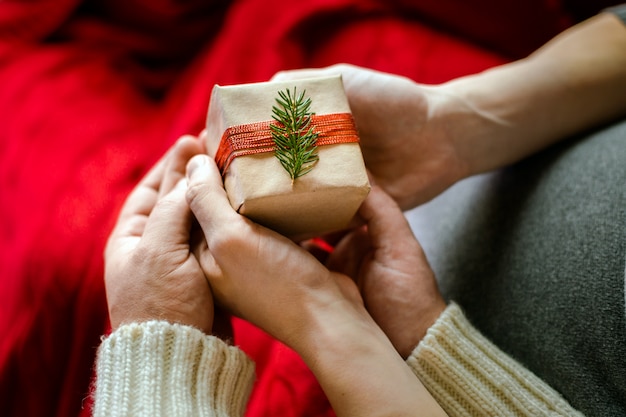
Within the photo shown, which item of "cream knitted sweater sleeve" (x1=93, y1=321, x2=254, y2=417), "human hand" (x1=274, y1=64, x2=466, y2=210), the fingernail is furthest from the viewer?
"human hand" (x1=274, y1=64, x2=466, y2=210)

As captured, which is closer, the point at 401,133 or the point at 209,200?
the point at 209,200

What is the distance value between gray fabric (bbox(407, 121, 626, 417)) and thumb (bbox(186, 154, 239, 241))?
39 cm

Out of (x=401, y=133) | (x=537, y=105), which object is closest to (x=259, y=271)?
(x=401, y=133)

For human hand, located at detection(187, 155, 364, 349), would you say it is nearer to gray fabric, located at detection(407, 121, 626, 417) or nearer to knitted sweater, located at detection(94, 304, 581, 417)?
knitted sweater, located at detection(94, 304, 581, 417)

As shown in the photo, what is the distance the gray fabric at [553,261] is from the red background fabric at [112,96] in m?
0.28

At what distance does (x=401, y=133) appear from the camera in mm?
811

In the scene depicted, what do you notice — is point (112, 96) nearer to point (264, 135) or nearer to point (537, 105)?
point (264, 135)

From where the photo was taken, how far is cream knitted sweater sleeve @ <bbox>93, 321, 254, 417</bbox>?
56 centimetres

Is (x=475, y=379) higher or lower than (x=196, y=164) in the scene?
lower

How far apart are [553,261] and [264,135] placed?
0.41m

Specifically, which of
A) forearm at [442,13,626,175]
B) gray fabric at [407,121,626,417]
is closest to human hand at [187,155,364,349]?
gray fabric at [407,121,626,417]

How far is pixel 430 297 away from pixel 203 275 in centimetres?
30

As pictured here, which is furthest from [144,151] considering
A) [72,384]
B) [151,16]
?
[72,384]

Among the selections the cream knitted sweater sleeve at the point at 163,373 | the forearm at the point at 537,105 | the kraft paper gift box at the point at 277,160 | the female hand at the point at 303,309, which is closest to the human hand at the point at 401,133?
the forearm at the point at 537,105
